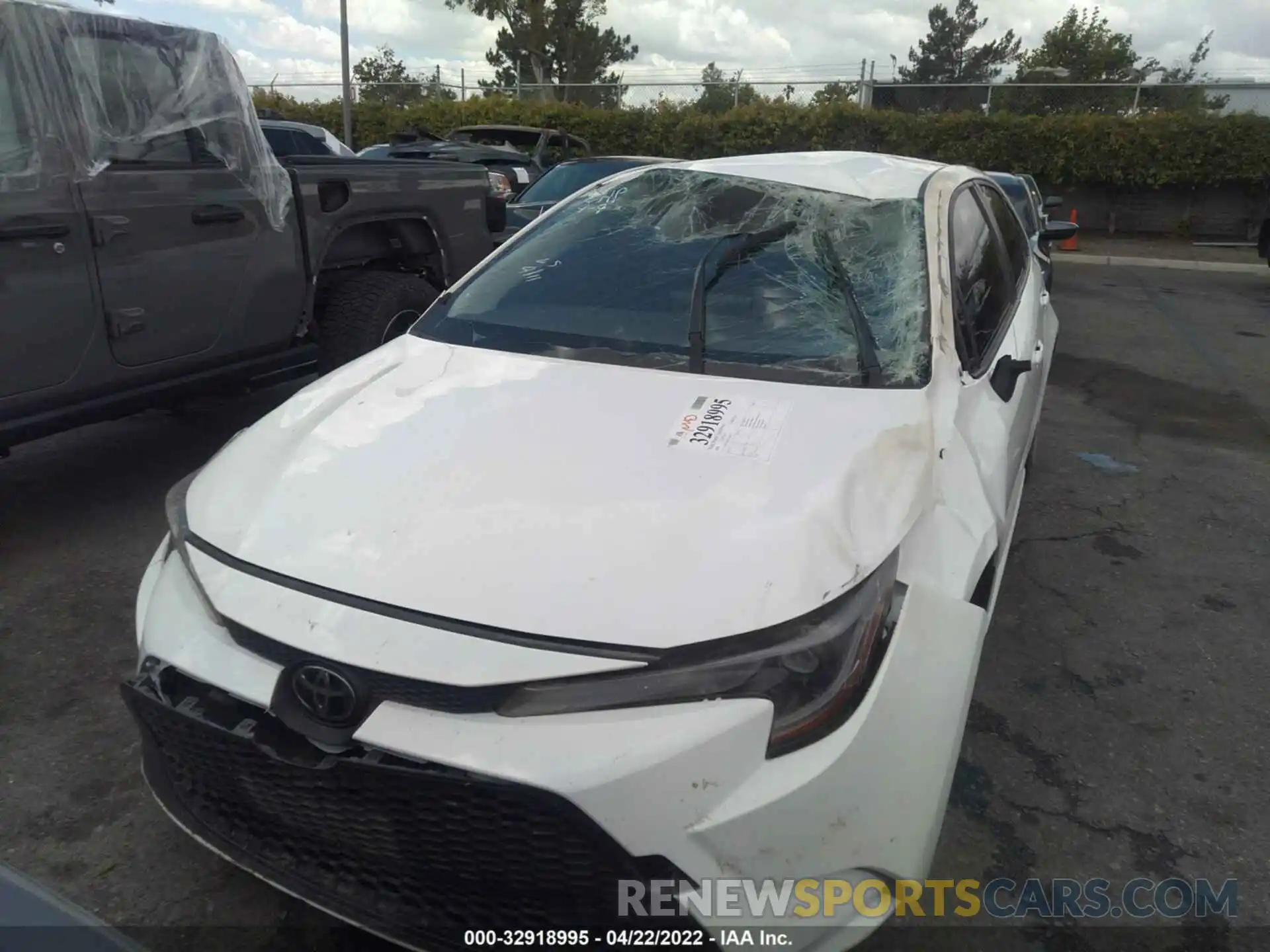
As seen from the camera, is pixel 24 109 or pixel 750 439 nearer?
pixel 750 439

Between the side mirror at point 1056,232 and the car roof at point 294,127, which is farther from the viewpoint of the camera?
the car roof at point 294,127

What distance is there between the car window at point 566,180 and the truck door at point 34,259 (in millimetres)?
5580

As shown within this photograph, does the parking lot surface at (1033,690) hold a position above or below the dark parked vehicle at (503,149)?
below

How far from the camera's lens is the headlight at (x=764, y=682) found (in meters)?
1.64

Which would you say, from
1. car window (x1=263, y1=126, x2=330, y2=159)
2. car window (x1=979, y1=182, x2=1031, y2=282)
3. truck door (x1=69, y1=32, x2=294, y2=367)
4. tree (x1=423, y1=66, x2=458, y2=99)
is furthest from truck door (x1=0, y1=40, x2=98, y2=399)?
tree (x1=423, y1=66, x2=458, y2=99)

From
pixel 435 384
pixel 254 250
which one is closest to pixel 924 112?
pixel 254 250

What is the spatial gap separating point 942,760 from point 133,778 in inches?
82.7

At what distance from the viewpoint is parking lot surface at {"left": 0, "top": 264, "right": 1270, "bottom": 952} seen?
89.0 inches

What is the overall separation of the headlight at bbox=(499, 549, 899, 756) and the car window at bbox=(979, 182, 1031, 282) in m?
2.76

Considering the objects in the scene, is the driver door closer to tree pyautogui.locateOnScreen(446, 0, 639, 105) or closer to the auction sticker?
the auction sticker

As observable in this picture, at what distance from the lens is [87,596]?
3.52 meters

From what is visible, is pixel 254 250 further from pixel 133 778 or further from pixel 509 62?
pixel 509 62

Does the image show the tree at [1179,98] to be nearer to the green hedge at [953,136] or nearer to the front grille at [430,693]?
the green hedge at [953,136]

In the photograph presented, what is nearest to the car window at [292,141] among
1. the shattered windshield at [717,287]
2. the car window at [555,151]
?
the car window at [555,151]
